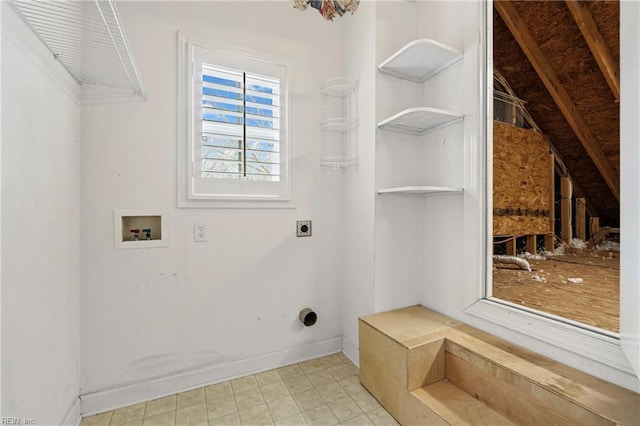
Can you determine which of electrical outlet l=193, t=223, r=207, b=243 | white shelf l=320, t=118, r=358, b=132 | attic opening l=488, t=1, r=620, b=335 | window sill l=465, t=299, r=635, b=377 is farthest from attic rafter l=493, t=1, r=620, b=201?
electrical outlet l=193, t=223, r=207, b=243

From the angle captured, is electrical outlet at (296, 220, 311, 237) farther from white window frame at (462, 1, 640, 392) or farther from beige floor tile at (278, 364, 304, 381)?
white window frame at (462, 1, 640, 392)

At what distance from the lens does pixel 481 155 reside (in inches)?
64.2

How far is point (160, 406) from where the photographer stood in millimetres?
1588

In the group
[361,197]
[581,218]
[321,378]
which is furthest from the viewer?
[581,218]

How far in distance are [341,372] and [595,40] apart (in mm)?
3738

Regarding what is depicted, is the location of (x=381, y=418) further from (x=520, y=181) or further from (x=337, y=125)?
(x=520, y=181)

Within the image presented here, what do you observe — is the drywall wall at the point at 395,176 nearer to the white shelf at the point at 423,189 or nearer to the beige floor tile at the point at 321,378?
the white shelf at the point at 423,189

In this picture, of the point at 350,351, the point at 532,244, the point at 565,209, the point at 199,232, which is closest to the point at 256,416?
the point at 350,351

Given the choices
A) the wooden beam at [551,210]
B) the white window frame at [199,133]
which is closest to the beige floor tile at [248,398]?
the white window frame at [199,133]

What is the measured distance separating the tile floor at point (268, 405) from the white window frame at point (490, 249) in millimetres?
818

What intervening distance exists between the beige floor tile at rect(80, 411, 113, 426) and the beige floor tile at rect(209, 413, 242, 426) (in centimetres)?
55

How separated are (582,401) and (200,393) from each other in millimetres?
1841

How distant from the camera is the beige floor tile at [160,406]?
1541 mm

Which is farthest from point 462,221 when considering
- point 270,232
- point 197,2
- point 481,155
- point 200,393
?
point 197,2
